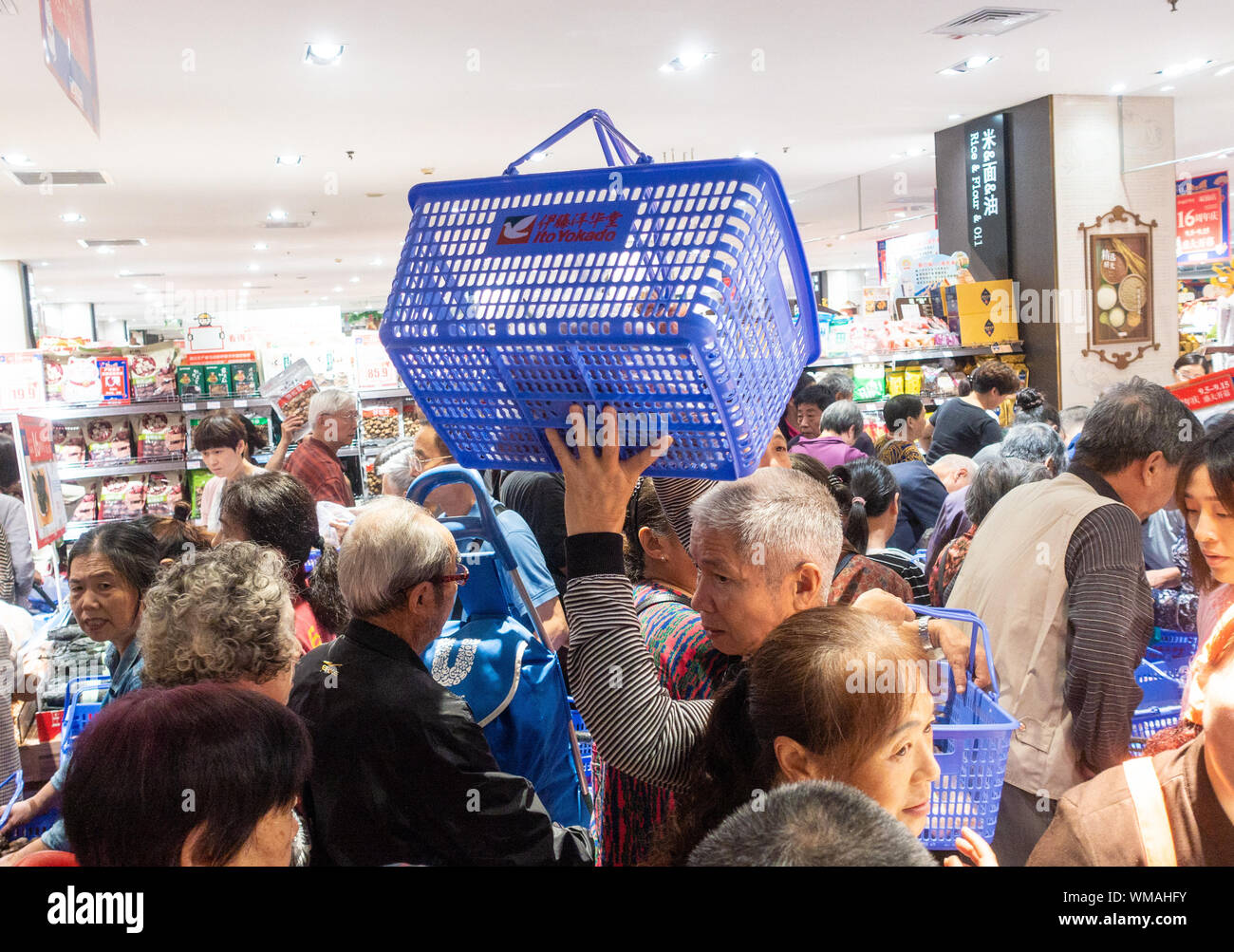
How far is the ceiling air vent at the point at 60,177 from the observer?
1113 centimetres

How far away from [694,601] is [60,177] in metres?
12.0

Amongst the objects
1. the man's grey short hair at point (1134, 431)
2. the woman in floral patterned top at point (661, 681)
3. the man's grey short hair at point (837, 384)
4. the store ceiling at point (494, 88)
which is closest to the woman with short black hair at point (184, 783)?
the woman in floral patterned top at point (661, 681)

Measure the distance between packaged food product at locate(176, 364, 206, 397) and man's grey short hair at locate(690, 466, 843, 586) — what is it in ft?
20.6

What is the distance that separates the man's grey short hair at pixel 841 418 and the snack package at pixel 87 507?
5.15 meters

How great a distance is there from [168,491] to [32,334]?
1268 cm

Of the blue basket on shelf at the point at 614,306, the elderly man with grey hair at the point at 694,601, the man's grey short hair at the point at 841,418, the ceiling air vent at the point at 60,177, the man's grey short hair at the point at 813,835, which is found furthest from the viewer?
the ceiling air vent at the point at 60,177

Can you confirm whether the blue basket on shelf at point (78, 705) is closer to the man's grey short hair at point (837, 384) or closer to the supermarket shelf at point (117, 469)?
the supermarket shelf at point (117, 469)

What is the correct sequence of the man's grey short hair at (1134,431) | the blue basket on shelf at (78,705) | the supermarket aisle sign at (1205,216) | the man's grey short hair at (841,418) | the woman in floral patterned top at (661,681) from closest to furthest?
1. the woman in floral patterned top at (661,681)
2. the man's grey short hair at (1134,431)
3. the blue basket on shelf at (78,705)
4. the man's grey short hair at (841,418)
5. the supermarket aisle sign at (1205,216)

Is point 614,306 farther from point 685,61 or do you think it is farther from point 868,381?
point 868,381

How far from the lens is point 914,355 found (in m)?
9.08

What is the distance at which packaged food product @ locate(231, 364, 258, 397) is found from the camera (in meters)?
7.36

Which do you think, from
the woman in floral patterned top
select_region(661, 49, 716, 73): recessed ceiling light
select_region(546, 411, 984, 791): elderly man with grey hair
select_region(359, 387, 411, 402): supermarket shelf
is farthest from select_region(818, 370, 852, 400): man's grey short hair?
select_region(546, 411, 984, 791): elderly man with grey hair

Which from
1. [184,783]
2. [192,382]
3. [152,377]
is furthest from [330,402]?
[184,783]

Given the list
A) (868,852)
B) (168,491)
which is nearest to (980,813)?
(868,852)
